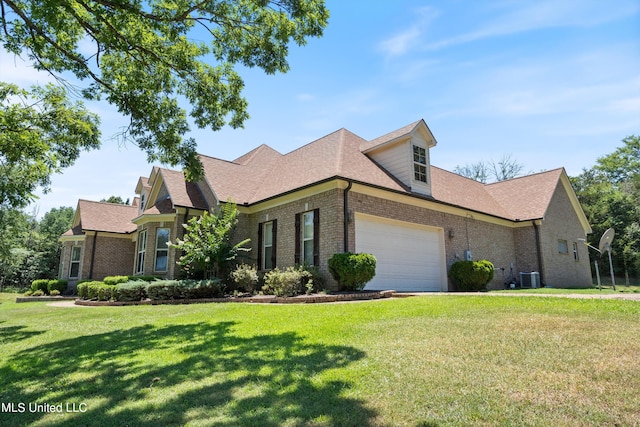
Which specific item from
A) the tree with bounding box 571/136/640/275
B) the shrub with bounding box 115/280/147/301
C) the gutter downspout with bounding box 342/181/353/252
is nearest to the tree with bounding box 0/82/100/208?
the shrub with bounding box 115/280/147/301

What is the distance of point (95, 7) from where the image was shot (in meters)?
7.66

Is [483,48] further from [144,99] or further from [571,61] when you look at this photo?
[144,99]

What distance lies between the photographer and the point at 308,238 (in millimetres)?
13797

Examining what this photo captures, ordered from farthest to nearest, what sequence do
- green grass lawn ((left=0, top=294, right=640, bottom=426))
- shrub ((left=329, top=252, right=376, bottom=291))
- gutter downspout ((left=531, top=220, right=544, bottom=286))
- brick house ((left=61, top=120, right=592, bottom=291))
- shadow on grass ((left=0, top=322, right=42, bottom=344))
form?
gutter downspout ((left=531, top=220, right=544, bottom=286))
brick house ((left=61, top=120, right=592, bottom=291))
shrub ((left=329, top=252, right=376, bottom=291))
shadow on grass ((left=0, top=322, right=42, bottom=344))
green grass lawn ((left=0, top=294, right=640, bottom=426))

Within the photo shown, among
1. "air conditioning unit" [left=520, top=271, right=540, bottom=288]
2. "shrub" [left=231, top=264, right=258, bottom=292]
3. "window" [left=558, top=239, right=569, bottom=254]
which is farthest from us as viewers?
"window" [left=558, top=239, right=569, bottom=254]

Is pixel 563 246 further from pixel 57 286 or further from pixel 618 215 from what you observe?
pixel 57 286

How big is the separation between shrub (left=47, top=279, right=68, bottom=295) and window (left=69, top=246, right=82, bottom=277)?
1176 mm

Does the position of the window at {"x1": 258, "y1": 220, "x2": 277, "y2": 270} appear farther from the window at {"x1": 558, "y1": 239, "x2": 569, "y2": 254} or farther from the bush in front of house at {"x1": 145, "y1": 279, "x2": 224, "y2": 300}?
the window at {"x1": 558, "y1": 239, "x2": 569, "y2": 254}

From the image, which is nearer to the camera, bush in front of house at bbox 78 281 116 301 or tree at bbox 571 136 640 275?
bush in front of house at bbox 78 281 116 301

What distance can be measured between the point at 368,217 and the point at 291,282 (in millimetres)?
3811

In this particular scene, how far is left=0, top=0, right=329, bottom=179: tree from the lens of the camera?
823 centimetres

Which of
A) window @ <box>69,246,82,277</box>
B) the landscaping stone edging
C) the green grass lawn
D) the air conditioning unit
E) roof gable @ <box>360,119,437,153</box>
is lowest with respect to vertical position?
the green grass lawn

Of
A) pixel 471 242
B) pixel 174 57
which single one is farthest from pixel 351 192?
pixel 471 242

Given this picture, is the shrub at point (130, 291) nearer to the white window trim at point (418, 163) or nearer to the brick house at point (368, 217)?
the brick house at point (368, 217)
